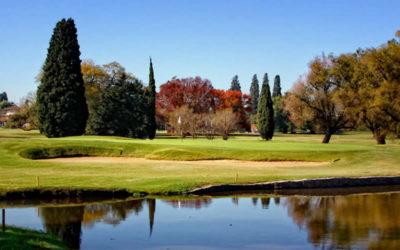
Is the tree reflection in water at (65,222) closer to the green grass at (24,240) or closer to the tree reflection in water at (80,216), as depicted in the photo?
Answer: the tree reflection in water at (80,216)

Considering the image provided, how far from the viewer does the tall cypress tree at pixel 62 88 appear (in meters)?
49.2

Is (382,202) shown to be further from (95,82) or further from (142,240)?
(95,82)

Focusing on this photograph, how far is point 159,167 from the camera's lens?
2500 centimetres

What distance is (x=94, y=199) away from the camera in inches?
651

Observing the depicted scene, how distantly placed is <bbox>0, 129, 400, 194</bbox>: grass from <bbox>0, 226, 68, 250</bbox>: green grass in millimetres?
7344

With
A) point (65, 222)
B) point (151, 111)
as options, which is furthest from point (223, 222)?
point (151, 111)

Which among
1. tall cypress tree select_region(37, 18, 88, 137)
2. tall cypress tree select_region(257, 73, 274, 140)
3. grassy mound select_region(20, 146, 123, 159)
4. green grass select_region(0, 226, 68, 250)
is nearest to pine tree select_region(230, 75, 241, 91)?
tall cypress tree select_region(257, 73, 274, 140)

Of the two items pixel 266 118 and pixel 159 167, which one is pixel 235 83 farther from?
pixel 159 167

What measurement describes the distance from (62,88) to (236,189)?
116ft

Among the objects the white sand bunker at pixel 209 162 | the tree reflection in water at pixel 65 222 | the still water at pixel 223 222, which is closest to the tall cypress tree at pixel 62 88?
the white sand bunker at pixel 209 162

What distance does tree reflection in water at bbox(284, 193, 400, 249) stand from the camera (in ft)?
36.5

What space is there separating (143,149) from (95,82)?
43.6 meters

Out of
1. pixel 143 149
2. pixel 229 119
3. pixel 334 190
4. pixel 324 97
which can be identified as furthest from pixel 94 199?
pixel 229 119

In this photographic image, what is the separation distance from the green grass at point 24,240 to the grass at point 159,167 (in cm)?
734
